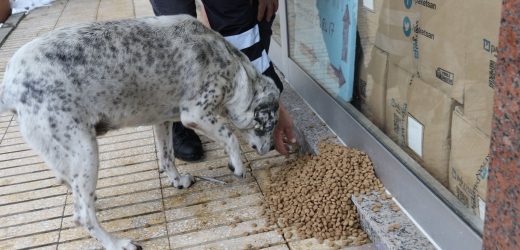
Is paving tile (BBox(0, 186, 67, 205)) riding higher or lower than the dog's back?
lower

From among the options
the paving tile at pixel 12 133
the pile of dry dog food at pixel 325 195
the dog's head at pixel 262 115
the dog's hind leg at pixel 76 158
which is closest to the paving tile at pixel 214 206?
the pile of dry dog food at pixel 325 195

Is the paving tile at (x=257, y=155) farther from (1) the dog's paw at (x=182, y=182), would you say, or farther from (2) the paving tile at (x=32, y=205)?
(2) the paving tile at (x=32, y=205)

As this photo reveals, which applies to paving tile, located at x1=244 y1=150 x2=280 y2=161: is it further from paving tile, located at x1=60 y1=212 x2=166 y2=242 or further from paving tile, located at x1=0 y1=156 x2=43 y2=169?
paving tile, located at x1=0 y1=156 x2=43 y2=169

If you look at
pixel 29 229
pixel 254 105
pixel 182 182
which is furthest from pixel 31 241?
pixel 254 105

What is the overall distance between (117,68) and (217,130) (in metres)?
0.73

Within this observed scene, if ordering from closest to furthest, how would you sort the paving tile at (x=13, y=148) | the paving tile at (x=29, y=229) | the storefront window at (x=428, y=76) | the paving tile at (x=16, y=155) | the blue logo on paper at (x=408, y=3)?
the storefront window at (x=428, y=76) → the blue logo on paper at (x=408, y=3) → the paving tile at (x=29, y=229) → the paving tile at (x=16, y=155) → the paving tile at (x=13, y=148)

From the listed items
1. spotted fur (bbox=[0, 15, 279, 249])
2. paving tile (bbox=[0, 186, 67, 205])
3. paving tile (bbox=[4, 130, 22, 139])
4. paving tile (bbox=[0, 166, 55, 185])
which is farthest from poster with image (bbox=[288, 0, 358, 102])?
paving tile (bbox=[4, 130, 22, 139])

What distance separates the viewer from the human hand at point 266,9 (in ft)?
13.3

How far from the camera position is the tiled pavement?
133 inches

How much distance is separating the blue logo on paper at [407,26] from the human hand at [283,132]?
1.08m

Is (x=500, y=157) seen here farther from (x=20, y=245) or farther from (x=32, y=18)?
(x=32, y=18)

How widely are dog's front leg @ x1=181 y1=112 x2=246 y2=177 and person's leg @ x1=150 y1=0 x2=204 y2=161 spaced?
59 centimetres

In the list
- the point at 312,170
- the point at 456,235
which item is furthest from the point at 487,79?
the point at 312,170

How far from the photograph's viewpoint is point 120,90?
3193 mm
